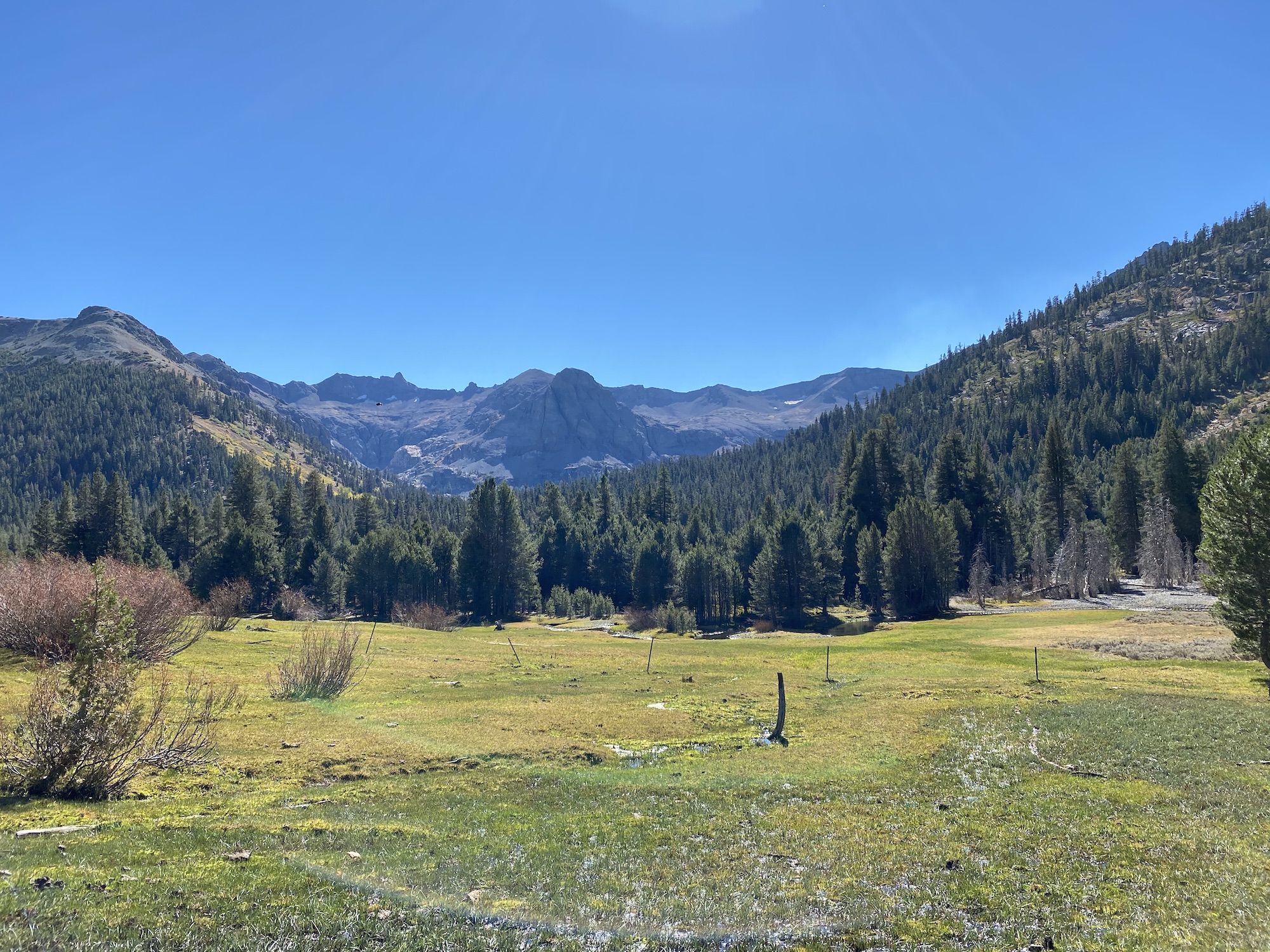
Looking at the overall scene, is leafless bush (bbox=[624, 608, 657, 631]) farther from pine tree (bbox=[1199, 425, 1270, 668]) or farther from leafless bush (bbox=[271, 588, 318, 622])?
pine tree (bbox=[1199, 425, 1270, 668])

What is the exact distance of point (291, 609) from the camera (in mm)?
94375

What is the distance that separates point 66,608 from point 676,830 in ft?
114

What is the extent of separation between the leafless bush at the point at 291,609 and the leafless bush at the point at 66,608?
161 feet

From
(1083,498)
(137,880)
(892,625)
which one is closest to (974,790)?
(137,880)

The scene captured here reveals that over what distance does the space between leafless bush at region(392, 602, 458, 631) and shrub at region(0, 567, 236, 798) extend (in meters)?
71.5

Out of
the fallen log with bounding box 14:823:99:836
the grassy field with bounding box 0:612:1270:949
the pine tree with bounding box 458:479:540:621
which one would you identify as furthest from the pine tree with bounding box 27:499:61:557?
the fallen log with bounding box 14:823:99:836

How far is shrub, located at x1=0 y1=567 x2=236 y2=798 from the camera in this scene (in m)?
17.5

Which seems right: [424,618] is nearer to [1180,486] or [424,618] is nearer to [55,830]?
[55,830]

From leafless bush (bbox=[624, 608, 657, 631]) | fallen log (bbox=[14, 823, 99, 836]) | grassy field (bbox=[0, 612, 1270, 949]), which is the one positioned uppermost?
fallen log (bbox=[14, 823, 99, 836])

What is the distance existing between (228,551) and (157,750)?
307 feet

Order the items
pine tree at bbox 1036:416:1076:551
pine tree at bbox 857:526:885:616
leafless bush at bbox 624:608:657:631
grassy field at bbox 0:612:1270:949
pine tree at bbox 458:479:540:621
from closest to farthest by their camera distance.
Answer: grassy field at bbox 0:612:1270:949 → leafless bush at bbox 624:608:657:631 → pine tree at bbox 857:526:885:616 → pine tree at bbox 458:479:540:621 → pine tree at bbox 1036:416:1076:551

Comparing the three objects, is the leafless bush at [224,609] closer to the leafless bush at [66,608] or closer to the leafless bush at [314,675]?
the leafless bush at [66,608]

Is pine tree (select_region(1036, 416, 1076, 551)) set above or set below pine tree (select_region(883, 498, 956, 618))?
above

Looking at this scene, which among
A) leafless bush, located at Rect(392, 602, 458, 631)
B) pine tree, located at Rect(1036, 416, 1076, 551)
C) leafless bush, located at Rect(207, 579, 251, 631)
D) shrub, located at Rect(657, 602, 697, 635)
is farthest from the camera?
pine tree, located at Rect(1036, 416, 1076, 551)
